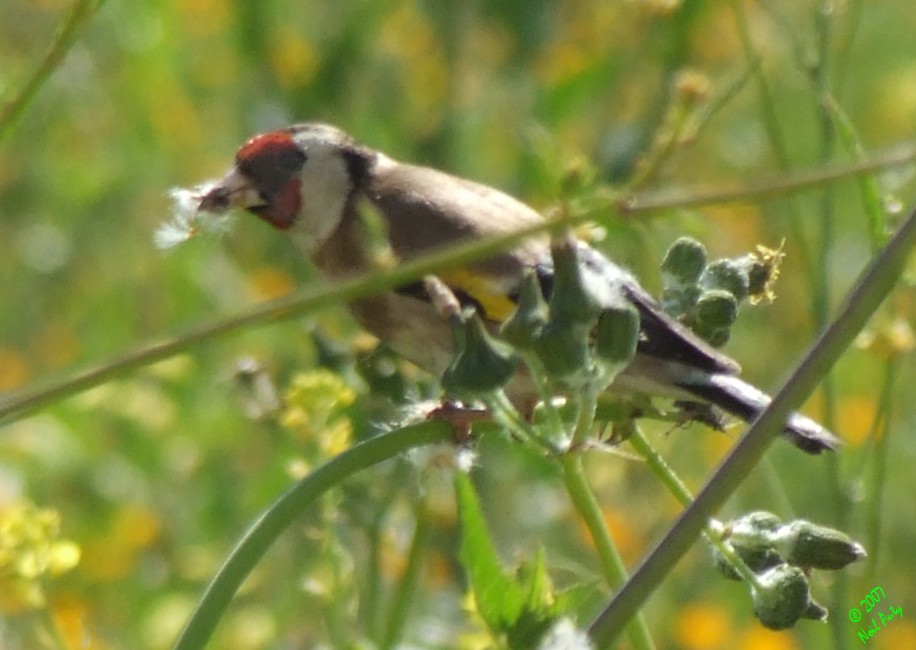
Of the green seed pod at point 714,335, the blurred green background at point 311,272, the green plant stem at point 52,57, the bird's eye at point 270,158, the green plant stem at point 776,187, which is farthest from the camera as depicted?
the blurred green background at point 311,272

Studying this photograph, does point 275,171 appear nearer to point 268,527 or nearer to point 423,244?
point 423,244

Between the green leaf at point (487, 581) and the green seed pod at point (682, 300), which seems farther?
the green seed pod at point (682, 300)

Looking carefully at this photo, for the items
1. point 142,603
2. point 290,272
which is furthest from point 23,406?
point 290,272

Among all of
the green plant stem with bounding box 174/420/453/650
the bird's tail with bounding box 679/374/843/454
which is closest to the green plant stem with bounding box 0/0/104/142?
the green plant stem with bounding box 174/420/453/650

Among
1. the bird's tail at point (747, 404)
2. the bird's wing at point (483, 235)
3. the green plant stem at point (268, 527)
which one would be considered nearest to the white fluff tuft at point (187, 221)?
the bird's wing at point (483, 235)

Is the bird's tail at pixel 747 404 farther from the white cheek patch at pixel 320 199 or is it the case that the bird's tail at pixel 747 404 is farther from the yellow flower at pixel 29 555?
the white cheek patch at pixel 320 199

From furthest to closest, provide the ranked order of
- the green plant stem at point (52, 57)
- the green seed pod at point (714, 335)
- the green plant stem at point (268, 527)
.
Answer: the green seed pod at point (714, 335) → the green plant stem at point (52, 57) → the green plant stem at point (268, 527)
